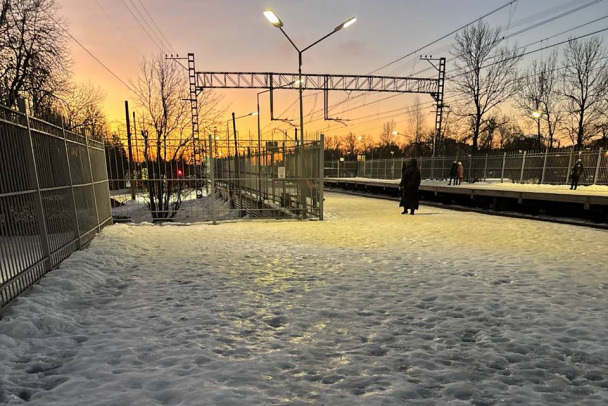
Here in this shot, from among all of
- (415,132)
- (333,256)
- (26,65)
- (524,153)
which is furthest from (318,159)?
(415,132)

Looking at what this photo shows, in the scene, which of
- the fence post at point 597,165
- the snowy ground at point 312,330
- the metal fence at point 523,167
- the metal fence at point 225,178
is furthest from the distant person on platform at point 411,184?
the metal fence at point 523,167

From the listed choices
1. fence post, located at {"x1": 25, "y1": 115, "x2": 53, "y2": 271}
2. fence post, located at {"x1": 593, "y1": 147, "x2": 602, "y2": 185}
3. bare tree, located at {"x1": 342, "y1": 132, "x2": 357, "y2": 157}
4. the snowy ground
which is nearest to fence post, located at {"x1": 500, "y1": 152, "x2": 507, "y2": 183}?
fence post, located at {"x1": 593, "y1": 147, "x2": 602, "y2": 185}

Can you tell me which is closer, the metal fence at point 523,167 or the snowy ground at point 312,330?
the snowy ground at point 312,330

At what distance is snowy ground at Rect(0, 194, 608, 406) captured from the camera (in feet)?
8.74

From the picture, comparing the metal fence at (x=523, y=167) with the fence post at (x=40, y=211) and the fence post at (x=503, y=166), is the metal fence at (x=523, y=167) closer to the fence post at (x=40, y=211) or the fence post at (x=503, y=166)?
the fence post at (x=503, y=166)

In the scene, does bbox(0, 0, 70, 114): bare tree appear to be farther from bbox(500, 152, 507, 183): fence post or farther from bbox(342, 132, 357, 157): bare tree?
bbox(342, 132, 357, 157): bare tree

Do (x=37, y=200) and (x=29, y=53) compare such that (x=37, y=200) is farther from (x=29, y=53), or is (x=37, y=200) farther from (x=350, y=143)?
(x=350, y=143)

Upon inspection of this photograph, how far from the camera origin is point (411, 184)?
1361 cm

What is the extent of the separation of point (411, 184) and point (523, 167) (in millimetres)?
15642

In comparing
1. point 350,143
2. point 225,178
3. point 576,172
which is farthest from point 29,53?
point 350,143

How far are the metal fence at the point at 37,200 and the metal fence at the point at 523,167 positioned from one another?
79.4 ft

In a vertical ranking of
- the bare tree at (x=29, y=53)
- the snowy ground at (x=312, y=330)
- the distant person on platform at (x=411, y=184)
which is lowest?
the snowy ground at (x=312, y=330)

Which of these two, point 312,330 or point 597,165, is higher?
point 597,165

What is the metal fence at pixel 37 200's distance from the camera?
415 cm
